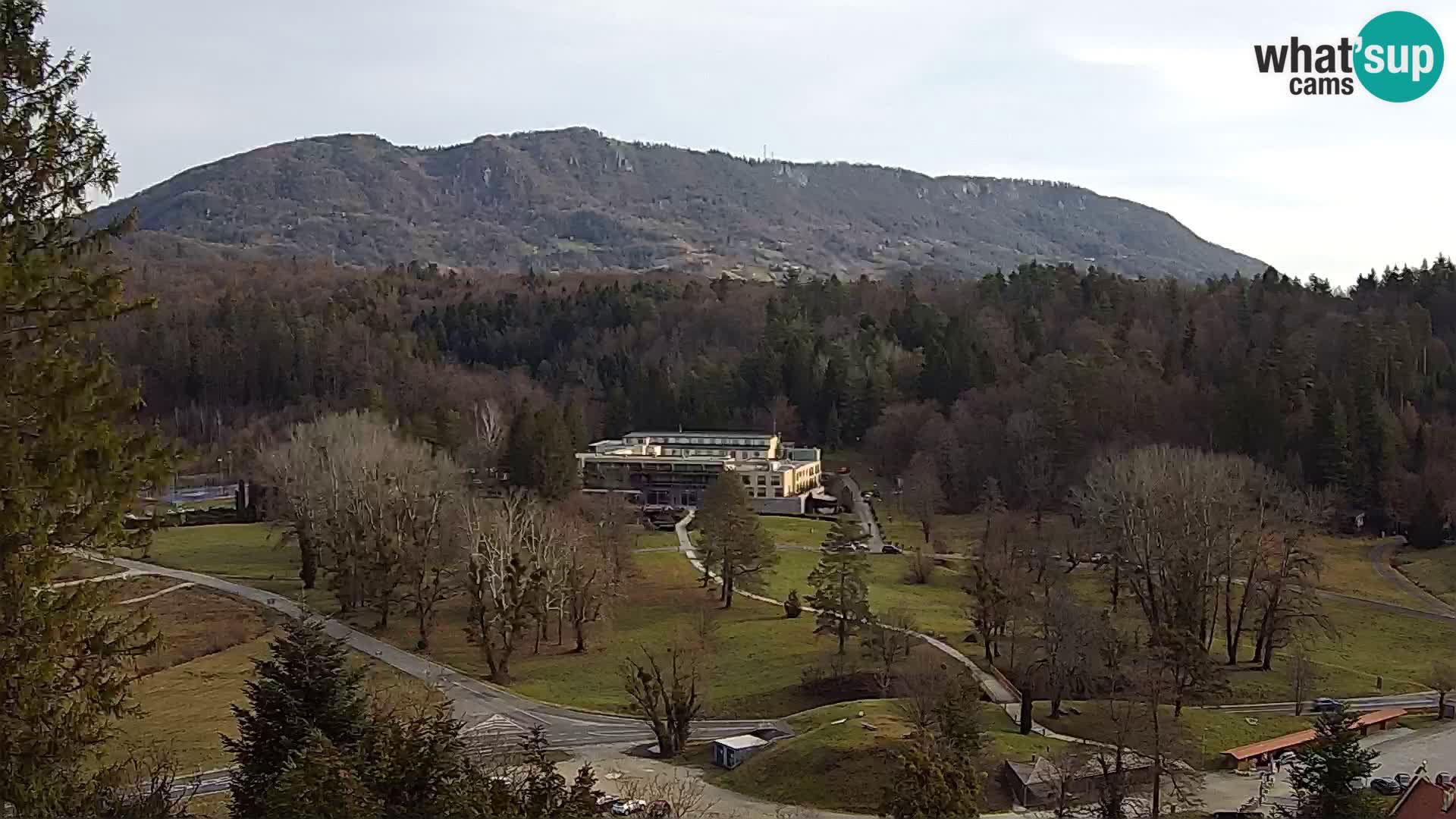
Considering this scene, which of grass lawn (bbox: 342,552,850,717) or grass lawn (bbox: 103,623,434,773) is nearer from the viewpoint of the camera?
grass lawn (bbox: 103,623,434,773)

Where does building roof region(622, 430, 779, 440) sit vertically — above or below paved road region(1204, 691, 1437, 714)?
above

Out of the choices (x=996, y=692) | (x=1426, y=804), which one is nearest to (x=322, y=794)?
(x=1426, y=804)

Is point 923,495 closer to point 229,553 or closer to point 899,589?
point 899,589

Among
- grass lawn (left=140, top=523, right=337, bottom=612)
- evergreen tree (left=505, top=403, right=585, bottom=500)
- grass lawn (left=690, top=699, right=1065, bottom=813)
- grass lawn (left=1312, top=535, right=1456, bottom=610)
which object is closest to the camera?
grass lawn (left=690, top=699, right=1065, bottom=813)

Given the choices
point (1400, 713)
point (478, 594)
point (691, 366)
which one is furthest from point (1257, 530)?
point (691, 366)

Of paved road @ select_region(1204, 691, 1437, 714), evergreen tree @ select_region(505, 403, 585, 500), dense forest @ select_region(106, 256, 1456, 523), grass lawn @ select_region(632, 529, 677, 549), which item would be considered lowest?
paved road @ select_region(1204, 691, 1437, 714)

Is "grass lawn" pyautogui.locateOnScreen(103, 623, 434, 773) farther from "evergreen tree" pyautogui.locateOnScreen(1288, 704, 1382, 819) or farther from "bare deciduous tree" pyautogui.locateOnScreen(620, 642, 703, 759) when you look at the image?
"evergreen tree" pyautogui.locateOnScreen(1288, 704, 1382, 819)

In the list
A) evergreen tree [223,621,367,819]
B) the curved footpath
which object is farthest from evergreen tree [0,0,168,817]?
A: the curved footpath

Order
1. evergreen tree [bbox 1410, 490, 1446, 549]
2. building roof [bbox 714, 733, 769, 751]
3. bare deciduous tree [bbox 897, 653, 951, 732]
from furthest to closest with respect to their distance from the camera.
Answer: evergreen tree [bbox 1410, 490, 1446, 549] → building roof [bbox 714, 733, 769, 751] → bare deciduous tree [bbox 897, 653, 951, 732]

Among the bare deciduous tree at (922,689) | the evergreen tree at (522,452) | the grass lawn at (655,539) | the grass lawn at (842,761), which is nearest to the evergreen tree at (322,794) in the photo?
the bare deciduous tree at (922,689)
